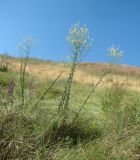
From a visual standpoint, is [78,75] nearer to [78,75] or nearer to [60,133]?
[78,75]

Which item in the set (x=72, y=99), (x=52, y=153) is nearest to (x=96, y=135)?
(x=52, y=153)

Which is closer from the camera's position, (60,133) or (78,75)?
(60,133)

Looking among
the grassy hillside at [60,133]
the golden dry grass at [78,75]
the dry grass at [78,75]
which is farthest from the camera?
the dry grass at [78,75]

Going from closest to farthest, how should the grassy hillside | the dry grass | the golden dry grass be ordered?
the grassy hillside → the golden dry grass → the dry grass

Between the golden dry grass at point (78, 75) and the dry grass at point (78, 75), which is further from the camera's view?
the dry grass at point (78, 75)

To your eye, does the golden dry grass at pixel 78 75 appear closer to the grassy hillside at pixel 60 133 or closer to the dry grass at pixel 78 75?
the dry grass at pixel 78 75

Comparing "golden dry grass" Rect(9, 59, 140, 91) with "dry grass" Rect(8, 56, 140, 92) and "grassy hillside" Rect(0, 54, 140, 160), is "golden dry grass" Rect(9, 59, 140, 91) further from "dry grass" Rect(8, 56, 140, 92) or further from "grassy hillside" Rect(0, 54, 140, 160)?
"grassy hillside" Rect(0, 54, 140, 160)

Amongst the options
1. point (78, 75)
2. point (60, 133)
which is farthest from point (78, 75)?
point (60, 133)

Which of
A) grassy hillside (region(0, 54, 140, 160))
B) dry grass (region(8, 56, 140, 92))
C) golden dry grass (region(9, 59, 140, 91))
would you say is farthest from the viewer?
dry grass (region(8, 56, 140, 92))

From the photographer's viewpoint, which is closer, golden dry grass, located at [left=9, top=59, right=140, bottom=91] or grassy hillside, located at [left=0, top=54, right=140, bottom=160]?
grassy hillside, located at [left=0, top=54, right=140, bottom=160]

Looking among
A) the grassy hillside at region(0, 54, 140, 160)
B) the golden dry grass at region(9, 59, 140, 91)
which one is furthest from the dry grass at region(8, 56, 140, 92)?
the grassy hillside at region(0, 54, 140, 160)

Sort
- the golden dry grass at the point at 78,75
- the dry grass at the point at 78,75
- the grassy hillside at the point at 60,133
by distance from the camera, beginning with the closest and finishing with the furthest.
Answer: the grassy hillside at the point at 60,133
the golden dry grass at the point at 78,75
the dry grass at the point at 78,75

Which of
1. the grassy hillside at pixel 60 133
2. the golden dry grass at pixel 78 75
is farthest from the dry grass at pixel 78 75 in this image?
the grassy hillside at pixel 60 133

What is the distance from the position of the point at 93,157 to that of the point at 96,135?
6.91 ft
